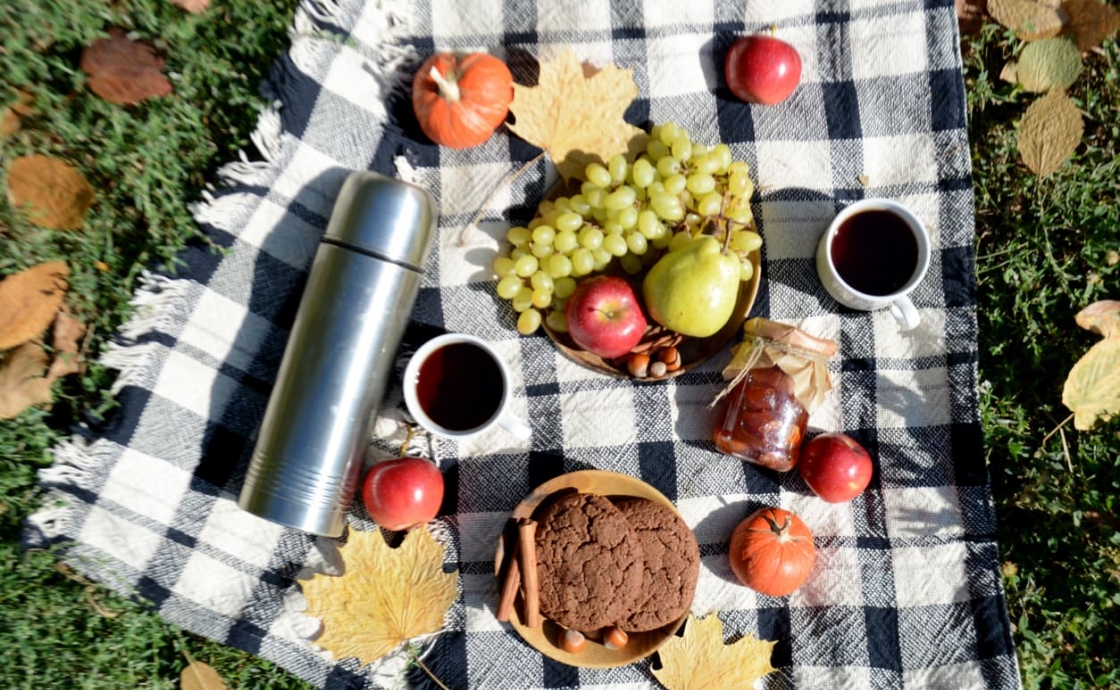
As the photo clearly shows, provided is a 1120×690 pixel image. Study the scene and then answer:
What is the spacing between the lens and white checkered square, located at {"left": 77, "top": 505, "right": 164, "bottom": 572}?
162cm

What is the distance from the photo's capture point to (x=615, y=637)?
1.54 meters

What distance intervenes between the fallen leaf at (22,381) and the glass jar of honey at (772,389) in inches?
54.1

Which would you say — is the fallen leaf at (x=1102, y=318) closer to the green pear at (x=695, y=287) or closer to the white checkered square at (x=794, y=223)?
the white checkered square at (x=794, y=223)

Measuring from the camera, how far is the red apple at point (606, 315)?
4.97 ft

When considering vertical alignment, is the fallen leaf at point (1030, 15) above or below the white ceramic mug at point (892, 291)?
above

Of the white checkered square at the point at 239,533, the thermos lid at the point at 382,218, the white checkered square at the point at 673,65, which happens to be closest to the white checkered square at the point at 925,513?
the white checkered square at the point at 673,65

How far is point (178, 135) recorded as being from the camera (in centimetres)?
165

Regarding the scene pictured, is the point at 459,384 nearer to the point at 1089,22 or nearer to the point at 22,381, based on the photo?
the point at 22,381

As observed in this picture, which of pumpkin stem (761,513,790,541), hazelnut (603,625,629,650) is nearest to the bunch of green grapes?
pumpkin stem (761,513,790,541)

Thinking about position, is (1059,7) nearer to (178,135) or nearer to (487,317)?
(487,317)

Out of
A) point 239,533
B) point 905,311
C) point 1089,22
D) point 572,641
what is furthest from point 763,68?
point 239,533

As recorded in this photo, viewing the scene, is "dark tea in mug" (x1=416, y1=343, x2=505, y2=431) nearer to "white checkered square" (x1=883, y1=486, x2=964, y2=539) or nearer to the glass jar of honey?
the glass jar of honey

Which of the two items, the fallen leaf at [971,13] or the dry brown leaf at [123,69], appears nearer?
the dry brown leaf at [123,69]

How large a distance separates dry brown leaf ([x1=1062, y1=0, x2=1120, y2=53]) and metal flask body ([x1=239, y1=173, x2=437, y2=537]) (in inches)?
57.4
